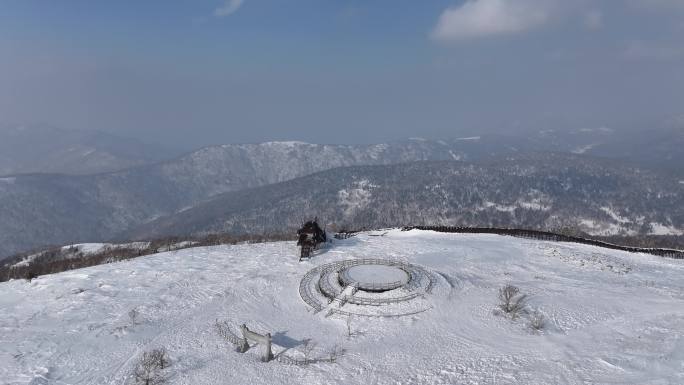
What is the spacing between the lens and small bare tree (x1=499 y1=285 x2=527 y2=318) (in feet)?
114

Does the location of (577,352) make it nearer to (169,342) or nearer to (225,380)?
(225,380)

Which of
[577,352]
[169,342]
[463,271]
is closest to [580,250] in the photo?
[463,271]

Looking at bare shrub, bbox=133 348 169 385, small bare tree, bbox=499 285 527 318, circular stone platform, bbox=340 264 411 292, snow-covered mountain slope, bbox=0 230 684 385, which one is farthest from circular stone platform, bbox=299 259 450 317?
bare shrub, bbox=133 348 169 385

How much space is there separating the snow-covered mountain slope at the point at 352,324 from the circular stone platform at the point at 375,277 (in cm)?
417

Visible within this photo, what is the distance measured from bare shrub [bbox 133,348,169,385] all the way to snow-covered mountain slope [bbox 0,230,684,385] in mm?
633

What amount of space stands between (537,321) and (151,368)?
29.6 m

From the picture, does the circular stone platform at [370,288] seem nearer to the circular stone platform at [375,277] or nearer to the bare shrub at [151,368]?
the circular stone platform at [375,277]

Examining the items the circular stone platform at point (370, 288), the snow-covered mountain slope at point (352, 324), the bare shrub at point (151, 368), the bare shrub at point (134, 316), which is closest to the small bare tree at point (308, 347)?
the snow-covered mountain slope at point (352, 324)

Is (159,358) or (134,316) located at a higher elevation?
(134,316)

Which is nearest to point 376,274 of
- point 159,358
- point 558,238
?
point 159,358

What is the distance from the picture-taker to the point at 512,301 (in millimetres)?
36906

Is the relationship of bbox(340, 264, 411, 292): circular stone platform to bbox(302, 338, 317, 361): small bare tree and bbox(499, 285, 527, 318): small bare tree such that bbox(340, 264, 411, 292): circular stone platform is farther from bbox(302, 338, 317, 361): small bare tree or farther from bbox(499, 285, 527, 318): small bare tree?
bbox(302, 338, 317, 361): small bare tree

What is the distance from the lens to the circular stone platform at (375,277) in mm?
39844

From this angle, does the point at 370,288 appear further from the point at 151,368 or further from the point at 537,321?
the point at 151,368
